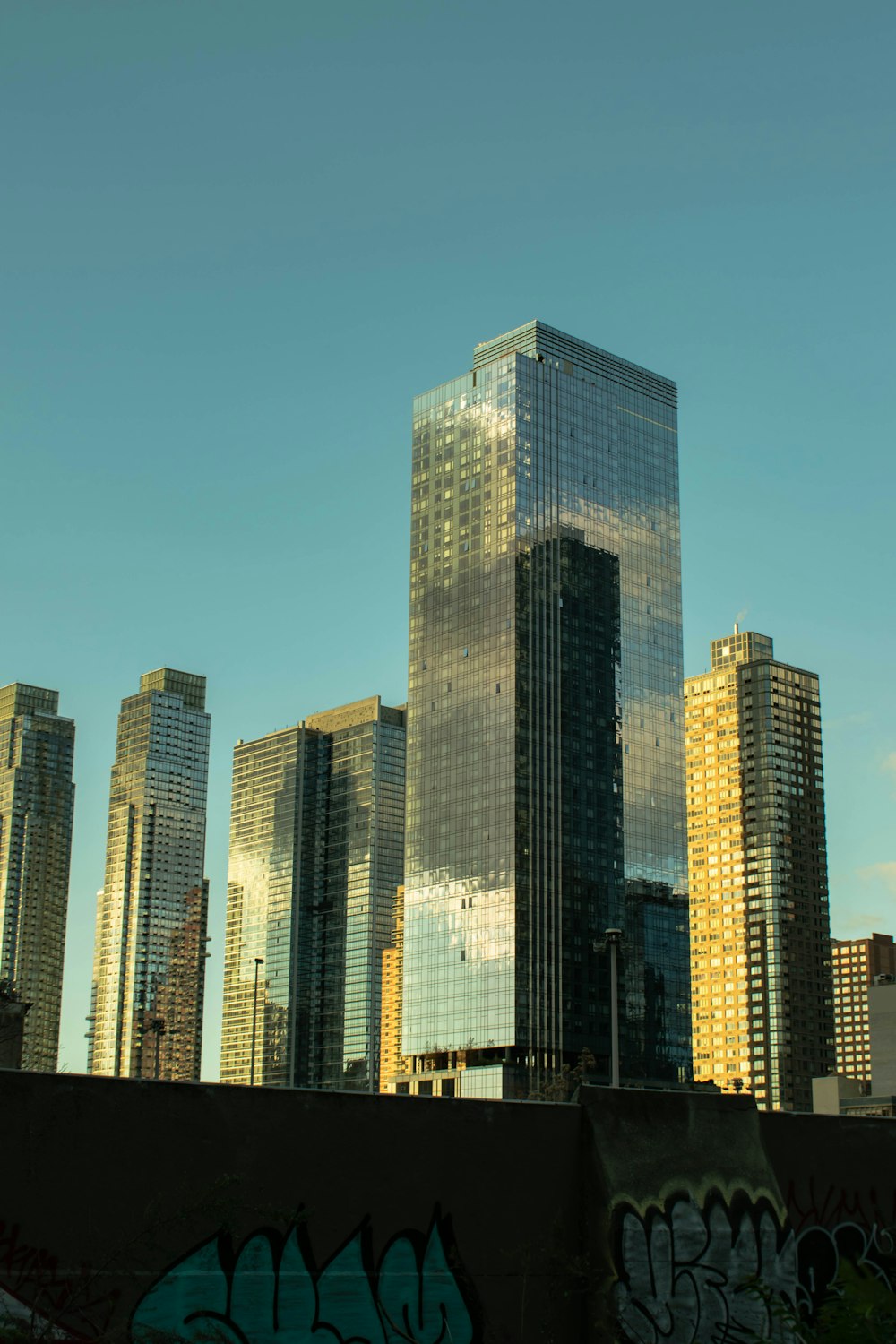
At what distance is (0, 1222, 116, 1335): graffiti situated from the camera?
52.5ft

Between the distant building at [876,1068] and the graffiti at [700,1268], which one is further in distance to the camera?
the distant building at [876,1068]

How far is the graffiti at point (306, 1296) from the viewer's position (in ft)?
55.7

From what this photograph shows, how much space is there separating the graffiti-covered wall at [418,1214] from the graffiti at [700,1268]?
0.03 m

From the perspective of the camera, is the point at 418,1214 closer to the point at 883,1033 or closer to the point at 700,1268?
the point at 700,1268

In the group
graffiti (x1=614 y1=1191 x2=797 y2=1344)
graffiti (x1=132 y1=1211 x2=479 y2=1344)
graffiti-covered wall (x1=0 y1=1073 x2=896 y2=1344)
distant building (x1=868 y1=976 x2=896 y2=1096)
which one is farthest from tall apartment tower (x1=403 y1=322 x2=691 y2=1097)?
graffiti (x1=132 y1=1211 x2=479 y2=1344)

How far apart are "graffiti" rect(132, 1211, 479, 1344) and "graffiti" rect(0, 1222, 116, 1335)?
1.64 feet

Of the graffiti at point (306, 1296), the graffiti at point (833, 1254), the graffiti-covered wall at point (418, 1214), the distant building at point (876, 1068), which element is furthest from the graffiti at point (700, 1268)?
the distant building at point (876, 1068)

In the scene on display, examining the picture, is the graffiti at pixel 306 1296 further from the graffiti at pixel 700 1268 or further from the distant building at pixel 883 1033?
the distant building at pixel 883 1033

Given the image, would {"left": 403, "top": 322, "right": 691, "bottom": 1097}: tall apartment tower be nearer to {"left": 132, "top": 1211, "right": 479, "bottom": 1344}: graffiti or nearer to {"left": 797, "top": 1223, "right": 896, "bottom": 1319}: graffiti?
{"left": 797, "top": 1223, "right": 896, "bottom": 1319}: graffiti

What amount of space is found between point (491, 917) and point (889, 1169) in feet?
485

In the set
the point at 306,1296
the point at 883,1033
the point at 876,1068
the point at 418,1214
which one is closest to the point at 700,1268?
the point at 418,1214

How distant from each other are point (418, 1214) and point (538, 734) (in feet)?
506

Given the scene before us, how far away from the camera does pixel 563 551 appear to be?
18125 centimetres

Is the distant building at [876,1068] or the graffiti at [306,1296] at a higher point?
the distant building at [876,1068]
